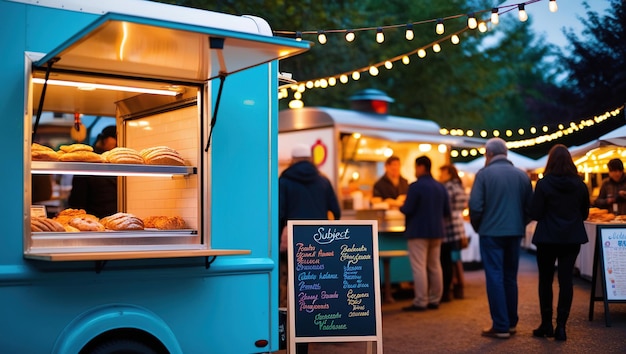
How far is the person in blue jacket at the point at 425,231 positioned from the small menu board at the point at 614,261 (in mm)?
2208

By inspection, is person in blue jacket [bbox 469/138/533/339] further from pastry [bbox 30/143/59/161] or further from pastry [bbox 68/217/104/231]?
pastry [bbox 30/143/59/161]

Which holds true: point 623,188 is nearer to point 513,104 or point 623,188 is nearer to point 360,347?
point 360,347

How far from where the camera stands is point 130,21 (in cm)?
420

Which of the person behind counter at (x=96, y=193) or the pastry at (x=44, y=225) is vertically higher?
the person behind counter at (x=96, y=193)

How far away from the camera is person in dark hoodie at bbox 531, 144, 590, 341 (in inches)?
317

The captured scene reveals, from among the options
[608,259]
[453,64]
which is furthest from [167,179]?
[453,64]

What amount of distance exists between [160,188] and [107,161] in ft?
2.79

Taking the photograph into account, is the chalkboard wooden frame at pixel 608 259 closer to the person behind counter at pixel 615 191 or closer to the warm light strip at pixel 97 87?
the person behind counter at pixel 615 191

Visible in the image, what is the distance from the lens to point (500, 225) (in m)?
8.26

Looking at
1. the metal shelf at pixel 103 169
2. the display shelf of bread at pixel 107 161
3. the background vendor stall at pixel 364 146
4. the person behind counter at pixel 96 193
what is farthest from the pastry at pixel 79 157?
the background vendor stall at pixel 364 146

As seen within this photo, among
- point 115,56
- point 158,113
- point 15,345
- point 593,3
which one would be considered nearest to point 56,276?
point 15,345

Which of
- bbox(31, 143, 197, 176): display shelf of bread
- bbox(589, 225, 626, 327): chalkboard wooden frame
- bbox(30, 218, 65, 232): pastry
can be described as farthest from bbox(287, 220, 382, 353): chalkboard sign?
bbox(589, 225, 626, 327): chalkboard wooden frame

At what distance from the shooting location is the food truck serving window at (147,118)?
459 centimetres

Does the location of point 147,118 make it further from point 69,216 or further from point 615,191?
point 615,191
